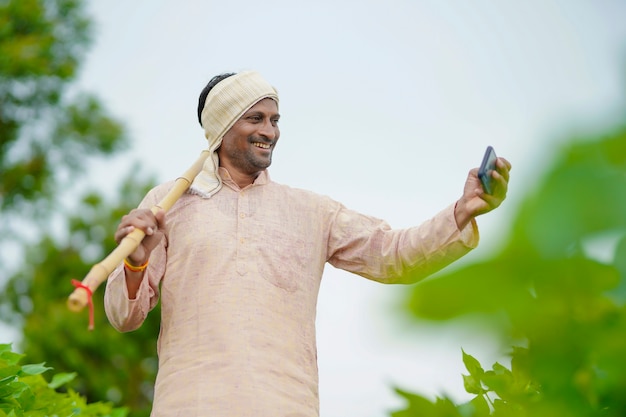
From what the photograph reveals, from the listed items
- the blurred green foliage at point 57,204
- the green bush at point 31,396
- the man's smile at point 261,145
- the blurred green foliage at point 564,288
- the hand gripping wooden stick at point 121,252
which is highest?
the blurred green foliage at point 57,204

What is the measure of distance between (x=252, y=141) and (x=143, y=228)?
688 mm

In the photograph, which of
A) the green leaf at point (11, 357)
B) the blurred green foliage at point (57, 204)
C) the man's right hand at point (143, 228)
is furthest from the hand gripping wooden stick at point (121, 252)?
the blurred green foliage at point (57, 204)

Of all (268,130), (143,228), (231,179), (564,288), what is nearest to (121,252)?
(143,228)

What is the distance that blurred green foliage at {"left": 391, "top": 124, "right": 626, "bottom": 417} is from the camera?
1.53 feet

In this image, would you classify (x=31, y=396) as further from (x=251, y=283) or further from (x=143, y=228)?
(x=251, y=283)

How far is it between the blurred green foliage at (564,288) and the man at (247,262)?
2.04 metres

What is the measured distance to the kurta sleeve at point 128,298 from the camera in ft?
9.67

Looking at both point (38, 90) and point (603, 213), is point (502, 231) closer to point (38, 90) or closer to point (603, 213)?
point (603, 213)

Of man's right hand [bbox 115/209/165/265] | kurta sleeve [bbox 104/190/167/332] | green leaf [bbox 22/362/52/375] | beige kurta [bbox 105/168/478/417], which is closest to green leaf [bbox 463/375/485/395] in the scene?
beige kurta [bbox 105/168/478/417]

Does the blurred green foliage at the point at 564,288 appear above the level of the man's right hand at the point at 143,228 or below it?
below

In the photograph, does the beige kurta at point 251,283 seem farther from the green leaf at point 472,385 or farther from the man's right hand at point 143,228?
the green leaf at point 472,385

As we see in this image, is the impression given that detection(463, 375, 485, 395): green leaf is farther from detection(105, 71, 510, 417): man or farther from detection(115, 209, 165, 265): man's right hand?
detection(115, 209, 165, 265): man's right hand

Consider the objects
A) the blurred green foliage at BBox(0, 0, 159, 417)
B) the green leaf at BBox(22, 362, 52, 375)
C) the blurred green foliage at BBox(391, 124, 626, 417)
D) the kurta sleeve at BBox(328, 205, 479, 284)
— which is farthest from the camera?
the blurred green foliage at BBox(0, 0, 159, 417)

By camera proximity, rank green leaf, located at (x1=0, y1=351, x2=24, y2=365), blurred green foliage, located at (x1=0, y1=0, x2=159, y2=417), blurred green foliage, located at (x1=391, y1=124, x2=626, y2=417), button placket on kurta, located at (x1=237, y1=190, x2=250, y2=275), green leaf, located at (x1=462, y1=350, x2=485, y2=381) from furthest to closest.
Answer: blurred green foliage, located at (x1=0, y1=0, x2=159, y2=417)
button placket on kurta, located at (x1=237, y1=190, x2=250, y2=275)
green leaf, located at (x1=0, y1=351, x2=24, y2=365)
green leaf, located at (x1=462, y1=350, x2=485, y2=381)
blurred green foliage, located at (x1=391, y1=124, x2=626, y2=417)
